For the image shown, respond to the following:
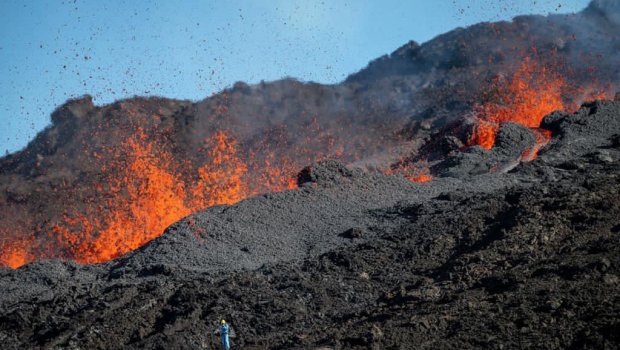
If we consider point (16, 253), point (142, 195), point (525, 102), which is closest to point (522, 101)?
point (525, 102)

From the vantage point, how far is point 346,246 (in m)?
14.1

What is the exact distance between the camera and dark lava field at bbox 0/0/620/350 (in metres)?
8.85

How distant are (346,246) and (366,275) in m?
2.02

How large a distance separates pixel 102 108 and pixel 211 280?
25.0 meters

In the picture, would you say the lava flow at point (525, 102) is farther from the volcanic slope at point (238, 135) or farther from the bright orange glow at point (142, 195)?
the bright orange glow at point (142, 195)

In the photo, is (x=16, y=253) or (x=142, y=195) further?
(x=142, y=195)

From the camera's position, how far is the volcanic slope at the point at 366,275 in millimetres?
8430

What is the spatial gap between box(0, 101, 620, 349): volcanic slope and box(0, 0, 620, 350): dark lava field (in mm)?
43

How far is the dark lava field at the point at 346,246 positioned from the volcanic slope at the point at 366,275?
4 centimetres

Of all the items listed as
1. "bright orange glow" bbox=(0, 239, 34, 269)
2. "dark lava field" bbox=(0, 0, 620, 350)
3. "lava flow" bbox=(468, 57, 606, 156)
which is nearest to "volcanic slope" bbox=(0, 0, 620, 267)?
"bright orange glow" bbox=(0, 239, 34, 269)

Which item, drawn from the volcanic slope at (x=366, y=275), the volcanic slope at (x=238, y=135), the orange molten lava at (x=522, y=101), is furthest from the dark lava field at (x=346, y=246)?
the orange molten lava at (x=522, y=101)

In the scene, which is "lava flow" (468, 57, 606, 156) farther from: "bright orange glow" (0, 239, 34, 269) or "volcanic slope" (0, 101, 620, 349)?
"bright orange glow" (0, 239, 34, 269)

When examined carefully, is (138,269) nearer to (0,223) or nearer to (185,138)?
(0,223)

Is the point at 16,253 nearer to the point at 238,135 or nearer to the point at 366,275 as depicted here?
the point at 238,135
